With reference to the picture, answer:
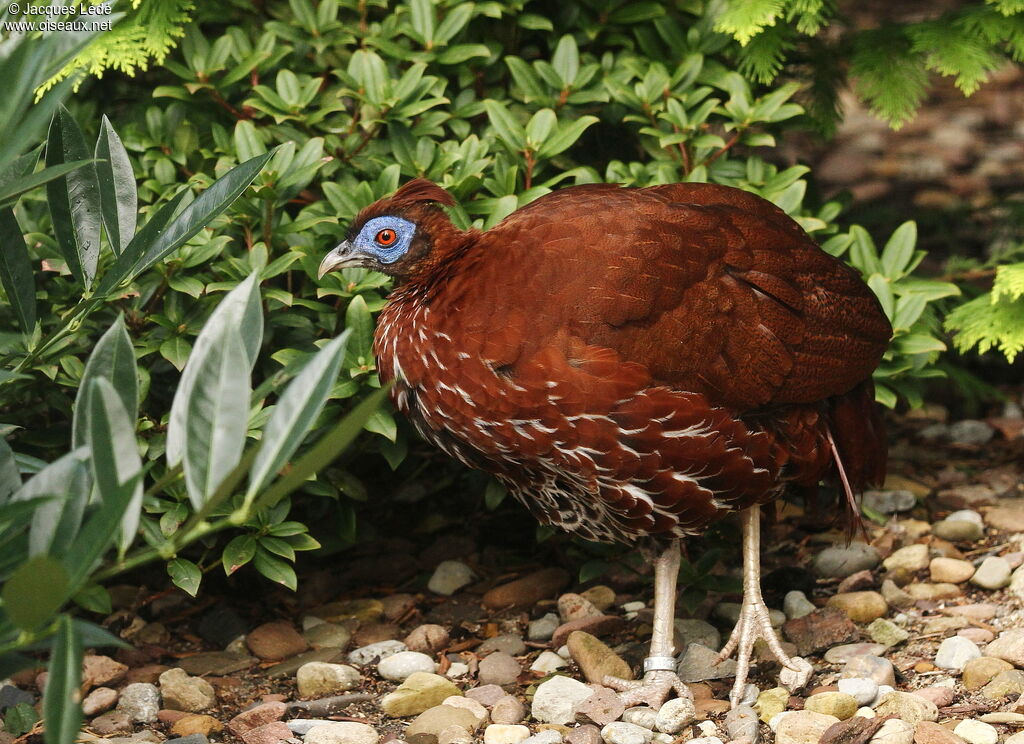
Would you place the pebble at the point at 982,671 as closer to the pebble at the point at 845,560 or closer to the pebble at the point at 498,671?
the pebble at the point at 845,560

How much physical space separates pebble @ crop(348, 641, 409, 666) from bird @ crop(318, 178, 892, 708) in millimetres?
711

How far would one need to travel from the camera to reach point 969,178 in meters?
6.91

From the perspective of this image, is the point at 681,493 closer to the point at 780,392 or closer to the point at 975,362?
the point at 780,392

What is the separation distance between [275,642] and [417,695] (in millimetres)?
643

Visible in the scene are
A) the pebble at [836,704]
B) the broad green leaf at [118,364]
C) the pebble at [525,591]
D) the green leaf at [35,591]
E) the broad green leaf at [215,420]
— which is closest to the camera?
the green leaf at [35,591]

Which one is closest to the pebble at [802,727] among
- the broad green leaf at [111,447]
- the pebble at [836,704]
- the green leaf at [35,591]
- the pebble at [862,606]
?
the pebble at [836,704]

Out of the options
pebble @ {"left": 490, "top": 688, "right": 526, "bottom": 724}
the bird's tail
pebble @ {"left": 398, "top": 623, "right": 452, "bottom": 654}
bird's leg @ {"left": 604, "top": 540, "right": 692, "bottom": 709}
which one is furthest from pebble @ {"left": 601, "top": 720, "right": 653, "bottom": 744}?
the bird's tail

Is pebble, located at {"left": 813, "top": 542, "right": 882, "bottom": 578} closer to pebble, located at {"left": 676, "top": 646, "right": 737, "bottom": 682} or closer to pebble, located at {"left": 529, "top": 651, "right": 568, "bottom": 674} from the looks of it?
pebble, located at {"left": 676, "top": 646, "right": 737, "bottom": 682}

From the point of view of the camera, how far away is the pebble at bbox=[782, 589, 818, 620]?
3.84 metres

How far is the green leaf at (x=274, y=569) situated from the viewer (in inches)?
136

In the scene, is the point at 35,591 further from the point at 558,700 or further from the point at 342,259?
the point at 558,700

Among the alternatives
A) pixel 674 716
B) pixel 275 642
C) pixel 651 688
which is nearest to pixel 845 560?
pixel 651 688

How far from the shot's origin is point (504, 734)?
3188 millimetres

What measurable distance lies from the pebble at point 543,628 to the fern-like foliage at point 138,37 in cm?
223
